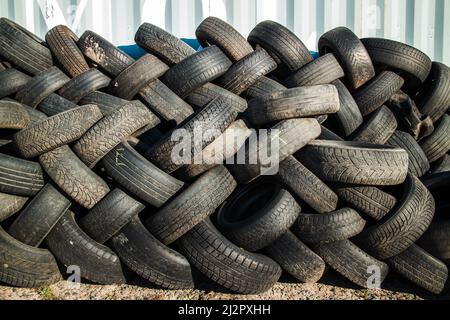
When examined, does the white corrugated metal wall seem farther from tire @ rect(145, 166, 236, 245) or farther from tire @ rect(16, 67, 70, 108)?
tire @ rect(145, 166, 236, 245)

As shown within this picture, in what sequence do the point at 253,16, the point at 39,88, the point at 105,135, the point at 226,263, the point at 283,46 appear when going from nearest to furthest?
the point at 226,263 < the point at 105,135 < the point at 39,88 < the point at 283,46 < the point at 253,16

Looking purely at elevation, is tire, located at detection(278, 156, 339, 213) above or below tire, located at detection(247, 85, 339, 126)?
below

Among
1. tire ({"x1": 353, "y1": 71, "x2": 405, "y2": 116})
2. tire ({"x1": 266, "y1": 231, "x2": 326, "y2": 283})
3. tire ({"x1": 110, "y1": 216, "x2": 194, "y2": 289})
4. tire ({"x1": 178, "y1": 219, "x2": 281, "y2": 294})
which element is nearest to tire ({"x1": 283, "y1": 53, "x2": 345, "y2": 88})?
tire ({"x1": 353, "y1": 71, "x2": 405, "y2": 116})

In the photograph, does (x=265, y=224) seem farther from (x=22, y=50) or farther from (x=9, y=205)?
(x=22, y=50)

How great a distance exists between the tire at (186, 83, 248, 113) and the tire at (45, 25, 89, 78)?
56 cm

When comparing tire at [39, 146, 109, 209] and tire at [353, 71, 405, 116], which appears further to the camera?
tire at [353, 71, 405, 116]

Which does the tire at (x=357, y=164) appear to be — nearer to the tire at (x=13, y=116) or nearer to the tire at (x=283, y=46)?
the tire at (x=283, y=46)

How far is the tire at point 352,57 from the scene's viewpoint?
1.92 meters

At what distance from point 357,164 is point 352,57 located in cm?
67

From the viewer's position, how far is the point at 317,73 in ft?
6.18

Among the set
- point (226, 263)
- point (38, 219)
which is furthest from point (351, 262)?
point (38, 219)

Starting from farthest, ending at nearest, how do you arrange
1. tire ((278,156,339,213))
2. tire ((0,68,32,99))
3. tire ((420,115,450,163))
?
tire ((420,115,450,163)) < tire ((0,68,32,99)) < tire ((278,156,339,213))

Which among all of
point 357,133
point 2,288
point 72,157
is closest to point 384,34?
point 357,133

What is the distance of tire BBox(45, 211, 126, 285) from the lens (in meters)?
1.49
